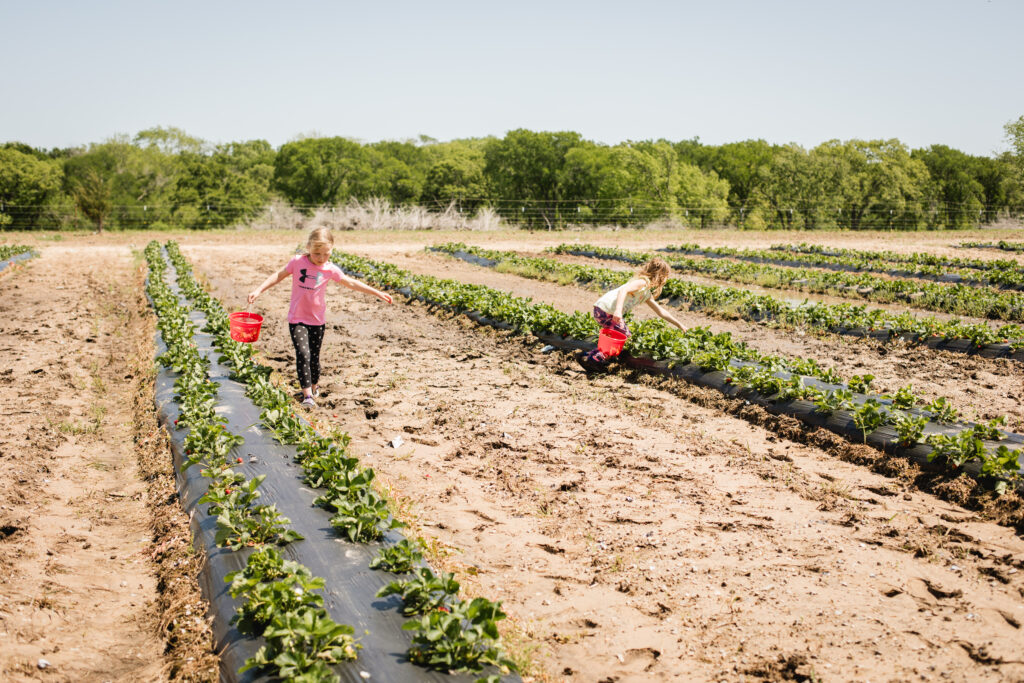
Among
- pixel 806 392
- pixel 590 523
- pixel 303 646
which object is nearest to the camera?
pixel 303 646

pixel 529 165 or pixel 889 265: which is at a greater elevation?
pixel 529 165

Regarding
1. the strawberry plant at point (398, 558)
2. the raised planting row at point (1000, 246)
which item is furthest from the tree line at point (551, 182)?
the strawberry plant at point (398, 558)

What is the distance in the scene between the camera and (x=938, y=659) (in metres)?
3.46

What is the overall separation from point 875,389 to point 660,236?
29853 millimetres

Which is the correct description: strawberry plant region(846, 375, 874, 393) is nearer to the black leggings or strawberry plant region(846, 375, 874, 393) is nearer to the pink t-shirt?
the pink t-shirt

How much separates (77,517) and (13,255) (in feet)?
69.2

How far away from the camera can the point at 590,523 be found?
4.99 m

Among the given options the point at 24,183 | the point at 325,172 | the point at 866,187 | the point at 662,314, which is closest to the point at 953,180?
the point at 866,187

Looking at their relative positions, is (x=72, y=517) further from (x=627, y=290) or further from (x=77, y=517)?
(x=627, y=290)

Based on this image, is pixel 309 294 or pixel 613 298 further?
pixel 613 298

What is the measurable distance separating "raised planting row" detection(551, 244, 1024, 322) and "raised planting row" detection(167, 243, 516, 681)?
13.5 meters

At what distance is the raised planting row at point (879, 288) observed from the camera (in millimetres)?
13562

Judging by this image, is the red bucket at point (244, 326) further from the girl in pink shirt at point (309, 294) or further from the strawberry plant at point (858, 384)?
the strawberry plant at point (858, 384)

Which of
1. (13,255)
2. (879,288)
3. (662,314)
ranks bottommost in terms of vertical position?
(662,314)
